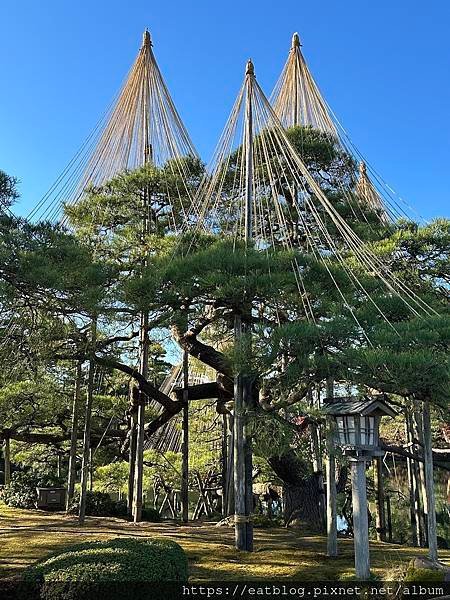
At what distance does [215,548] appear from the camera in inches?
284

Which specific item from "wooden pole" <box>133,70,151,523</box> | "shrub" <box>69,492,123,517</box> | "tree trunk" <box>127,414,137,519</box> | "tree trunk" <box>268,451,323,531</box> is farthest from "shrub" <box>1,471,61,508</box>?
"tree trunk" <box>268,451,323,531</box>

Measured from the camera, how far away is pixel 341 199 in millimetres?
11125

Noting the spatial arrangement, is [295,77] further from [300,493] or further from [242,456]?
[300,493]

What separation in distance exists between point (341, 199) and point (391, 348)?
625cm

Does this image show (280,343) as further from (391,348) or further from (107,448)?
(107,448)

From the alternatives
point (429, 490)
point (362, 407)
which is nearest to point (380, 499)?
point (429, 490)

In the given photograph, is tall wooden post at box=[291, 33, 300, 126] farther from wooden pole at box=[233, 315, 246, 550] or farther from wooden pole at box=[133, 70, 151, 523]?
wooden pole at box=[233, 315, 246, 550]

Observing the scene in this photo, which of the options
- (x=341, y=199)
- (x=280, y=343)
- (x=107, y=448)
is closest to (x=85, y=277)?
(x=280, y=343)

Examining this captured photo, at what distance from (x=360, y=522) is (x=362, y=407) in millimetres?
1250

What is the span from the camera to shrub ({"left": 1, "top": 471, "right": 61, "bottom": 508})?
12023 mm

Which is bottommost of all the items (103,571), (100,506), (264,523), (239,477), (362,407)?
(264,523)

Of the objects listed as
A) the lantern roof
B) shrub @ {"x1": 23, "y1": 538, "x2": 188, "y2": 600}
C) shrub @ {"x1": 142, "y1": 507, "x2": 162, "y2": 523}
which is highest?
the lantern roof

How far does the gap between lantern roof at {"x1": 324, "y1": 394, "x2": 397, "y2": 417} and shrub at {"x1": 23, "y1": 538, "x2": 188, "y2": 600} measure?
2.48 m

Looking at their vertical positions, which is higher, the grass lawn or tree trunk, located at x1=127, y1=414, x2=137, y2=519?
tree trunk, located at x1=127, y1=414, x2=137, y2=519
